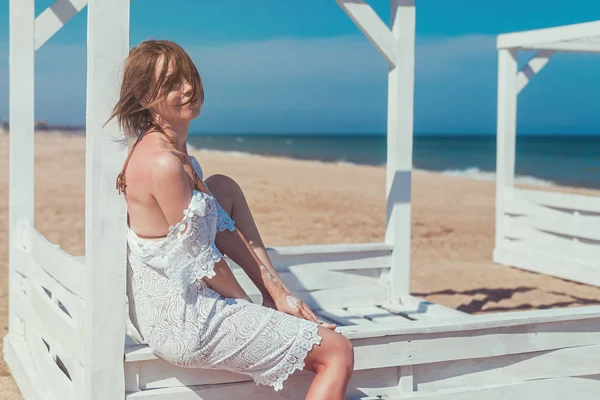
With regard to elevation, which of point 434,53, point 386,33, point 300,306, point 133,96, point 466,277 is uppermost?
point 434,53

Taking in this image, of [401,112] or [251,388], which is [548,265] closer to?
[401,112]

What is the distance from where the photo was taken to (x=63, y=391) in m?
3.07

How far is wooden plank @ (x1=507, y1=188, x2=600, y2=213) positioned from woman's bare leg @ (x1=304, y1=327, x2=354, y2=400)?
15.6 ft

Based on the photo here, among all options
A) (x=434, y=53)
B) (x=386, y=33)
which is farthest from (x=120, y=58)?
(x=434, y=53)

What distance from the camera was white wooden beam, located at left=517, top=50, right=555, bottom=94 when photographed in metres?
7.79

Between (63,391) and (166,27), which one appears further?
(166,27)

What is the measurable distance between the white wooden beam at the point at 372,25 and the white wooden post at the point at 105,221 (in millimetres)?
1707

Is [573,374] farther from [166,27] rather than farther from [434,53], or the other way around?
[434,53]

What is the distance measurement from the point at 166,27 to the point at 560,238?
3924 centimetres

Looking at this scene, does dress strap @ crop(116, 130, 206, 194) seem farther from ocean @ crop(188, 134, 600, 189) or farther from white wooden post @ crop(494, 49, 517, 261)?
ocean @ crop(188, 134, 600, 189)

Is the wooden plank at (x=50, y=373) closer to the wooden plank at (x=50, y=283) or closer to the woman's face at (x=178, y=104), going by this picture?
the wooden plank at (x=50, y=283)

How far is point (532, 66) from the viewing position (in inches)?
308

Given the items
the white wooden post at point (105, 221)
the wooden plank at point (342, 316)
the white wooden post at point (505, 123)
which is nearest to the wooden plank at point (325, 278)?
the wooden plank at point (342, 316)

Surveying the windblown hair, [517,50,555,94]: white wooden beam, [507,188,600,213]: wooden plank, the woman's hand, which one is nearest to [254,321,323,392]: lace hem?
the woman's hand
